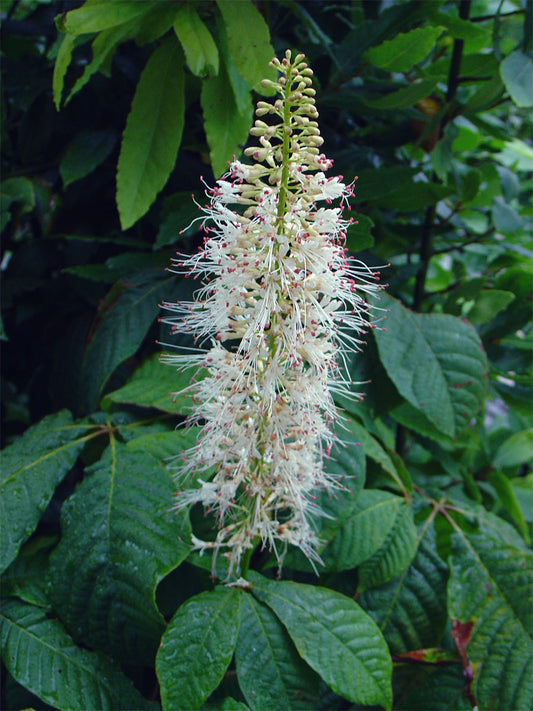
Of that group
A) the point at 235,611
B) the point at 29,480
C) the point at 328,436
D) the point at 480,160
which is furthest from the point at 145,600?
the point at 480,160

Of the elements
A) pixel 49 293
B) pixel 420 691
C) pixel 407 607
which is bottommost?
pixel 420 691

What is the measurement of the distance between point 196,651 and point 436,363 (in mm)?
798

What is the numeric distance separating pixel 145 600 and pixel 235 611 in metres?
0.16

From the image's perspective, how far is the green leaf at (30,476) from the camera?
3.45 ft

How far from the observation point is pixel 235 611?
1.02 meters

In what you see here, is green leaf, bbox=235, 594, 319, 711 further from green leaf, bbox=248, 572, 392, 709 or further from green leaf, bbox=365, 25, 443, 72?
green leaf, bbox=365, 25, 443, 72

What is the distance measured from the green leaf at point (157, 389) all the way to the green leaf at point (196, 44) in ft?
1.94

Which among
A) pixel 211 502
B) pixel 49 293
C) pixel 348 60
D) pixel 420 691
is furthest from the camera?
pixel 49 293

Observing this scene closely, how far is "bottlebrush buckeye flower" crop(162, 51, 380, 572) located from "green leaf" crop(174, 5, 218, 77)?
6.8 inches

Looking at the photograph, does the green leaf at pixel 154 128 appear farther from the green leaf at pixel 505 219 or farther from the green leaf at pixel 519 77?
the green leaf at pixel 505 219

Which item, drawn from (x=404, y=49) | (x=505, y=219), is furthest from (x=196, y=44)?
(x=505, y=219)

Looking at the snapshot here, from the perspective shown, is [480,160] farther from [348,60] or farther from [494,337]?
[348,60]

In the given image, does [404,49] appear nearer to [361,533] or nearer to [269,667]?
[361,533]

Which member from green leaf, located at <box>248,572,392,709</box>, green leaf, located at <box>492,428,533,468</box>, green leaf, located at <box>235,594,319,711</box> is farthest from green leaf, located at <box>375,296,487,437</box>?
green leaf, located at <box>492,428,533,468</box>
